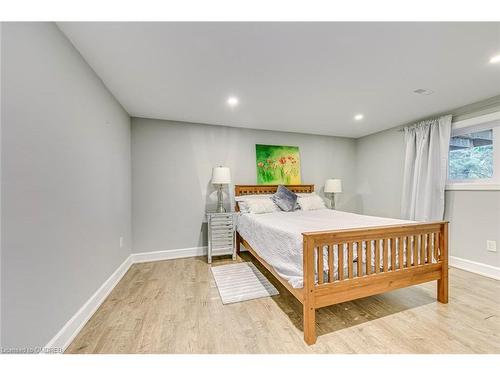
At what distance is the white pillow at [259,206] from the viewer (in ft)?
10.6

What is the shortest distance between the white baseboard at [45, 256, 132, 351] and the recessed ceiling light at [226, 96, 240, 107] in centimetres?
245

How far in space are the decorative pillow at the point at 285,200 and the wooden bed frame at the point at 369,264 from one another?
55.8 inches

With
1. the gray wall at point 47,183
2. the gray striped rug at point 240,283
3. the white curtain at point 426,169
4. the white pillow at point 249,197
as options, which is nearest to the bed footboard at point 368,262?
the gray striped rug at point 240,283

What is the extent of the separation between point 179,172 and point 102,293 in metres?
1.91

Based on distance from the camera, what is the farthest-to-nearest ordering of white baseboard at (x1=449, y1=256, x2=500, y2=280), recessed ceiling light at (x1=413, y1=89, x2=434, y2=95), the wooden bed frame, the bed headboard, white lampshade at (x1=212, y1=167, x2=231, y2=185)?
1. the bed headboard
2. white lampshade at (x1=212, y1=167, x2=231, y2=185)
3. white baseboard at (x1=449, y1=256, x2=500, y2=280)
4. recessed ceiling light at (x1=413, y1=89, x2=434, y2=95)
5. the wooden bed frame

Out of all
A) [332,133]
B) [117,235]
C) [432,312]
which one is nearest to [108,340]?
[117,235]

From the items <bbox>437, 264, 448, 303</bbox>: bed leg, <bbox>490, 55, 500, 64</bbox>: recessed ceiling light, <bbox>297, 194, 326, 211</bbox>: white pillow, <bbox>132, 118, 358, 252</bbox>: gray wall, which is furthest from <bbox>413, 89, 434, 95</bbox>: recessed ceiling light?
<bbox>132, 118, 358, 252</bbox>: gray wall

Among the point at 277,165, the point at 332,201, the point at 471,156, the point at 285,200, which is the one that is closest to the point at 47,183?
the point at 285,200

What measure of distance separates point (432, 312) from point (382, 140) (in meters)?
3.14

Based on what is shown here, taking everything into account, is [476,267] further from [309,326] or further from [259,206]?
[259,206]

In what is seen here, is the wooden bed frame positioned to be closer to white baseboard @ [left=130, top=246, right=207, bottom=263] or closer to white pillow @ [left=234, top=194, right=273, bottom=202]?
white pillow @ [left=234, top=194, right=273, bottom=202]

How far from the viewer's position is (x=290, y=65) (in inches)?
73.9

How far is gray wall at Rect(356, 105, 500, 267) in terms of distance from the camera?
2627 millimetres
